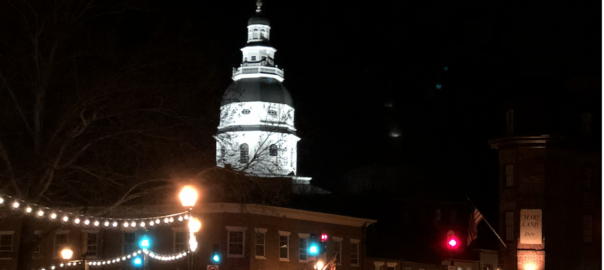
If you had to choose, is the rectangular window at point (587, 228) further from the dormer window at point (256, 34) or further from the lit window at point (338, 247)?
the dormer window at point (256, 34)

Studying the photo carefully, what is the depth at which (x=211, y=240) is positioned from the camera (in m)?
55.8

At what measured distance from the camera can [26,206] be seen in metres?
24.0

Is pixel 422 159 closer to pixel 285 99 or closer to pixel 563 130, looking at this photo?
pixel 285 99

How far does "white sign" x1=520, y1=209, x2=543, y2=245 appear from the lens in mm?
58906

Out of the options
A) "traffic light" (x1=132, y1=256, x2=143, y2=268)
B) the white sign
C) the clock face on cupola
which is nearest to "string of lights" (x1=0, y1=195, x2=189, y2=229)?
"traffic light" (x1=132, y1=256, x2=143, y2=268)

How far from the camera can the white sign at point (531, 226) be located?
193 ft

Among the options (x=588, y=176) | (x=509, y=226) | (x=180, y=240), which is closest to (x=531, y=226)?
(x=509, y=226)

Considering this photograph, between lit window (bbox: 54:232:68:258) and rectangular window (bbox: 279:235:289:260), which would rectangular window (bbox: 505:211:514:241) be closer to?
rectangular window (bbox: 279:235:289:260)

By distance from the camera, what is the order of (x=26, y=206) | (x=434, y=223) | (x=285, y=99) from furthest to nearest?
(x=285, y=99), (x=434, y=223), (x=26, y=206)

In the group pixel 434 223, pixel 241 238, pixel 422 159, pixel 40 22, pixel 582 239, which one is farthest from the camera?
pixel 422 159

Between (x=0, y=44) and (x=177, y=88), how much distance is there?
541cm

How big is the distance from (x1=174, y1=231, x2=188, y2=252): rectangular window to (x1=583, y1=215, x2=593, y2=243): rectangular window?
2319 cm

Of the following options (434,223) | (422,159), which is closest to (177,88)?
(434,223)

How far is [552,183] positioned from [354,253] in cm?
1303
